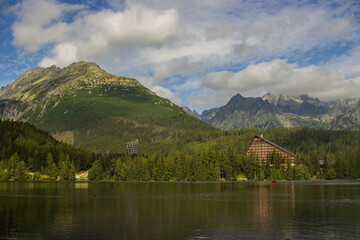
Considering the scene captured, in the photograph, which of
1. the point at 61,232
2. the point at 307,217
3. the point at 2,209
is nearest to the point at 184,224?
the point at 61,232

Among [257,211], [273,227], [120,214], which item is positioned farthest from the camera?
[257,211]

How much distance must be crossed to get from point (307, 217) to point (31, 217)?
171ft

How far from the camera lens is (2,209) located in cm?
7838

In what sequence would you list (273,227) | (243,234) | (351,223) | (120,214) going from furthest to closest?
(120,214) < (351,223) < (273,227) < (243,234)

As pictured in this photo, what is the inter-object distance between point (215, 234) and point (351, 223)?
26.4 m

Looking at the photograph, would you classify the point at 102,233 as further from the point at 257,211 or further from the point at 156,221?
the point at 257,211

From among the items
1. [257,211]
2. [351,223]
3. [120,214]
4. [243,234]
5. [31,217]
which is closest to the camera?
[243,234]

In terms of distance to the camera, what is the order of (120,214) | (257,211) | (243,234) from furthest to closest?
(257,211) < (120,214) < (243,234)

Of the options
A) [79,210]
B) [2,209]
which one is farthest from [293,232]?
[2,209]

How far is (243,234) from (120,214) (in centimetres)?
2939

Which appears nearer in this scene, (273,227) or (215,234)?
(215,234)

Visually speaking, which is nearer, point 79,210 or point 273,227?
point 273,227

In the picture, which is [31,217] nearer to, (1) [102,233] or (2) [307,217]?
(1) [102,233]

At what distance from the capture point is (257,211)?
7794 centimetres
